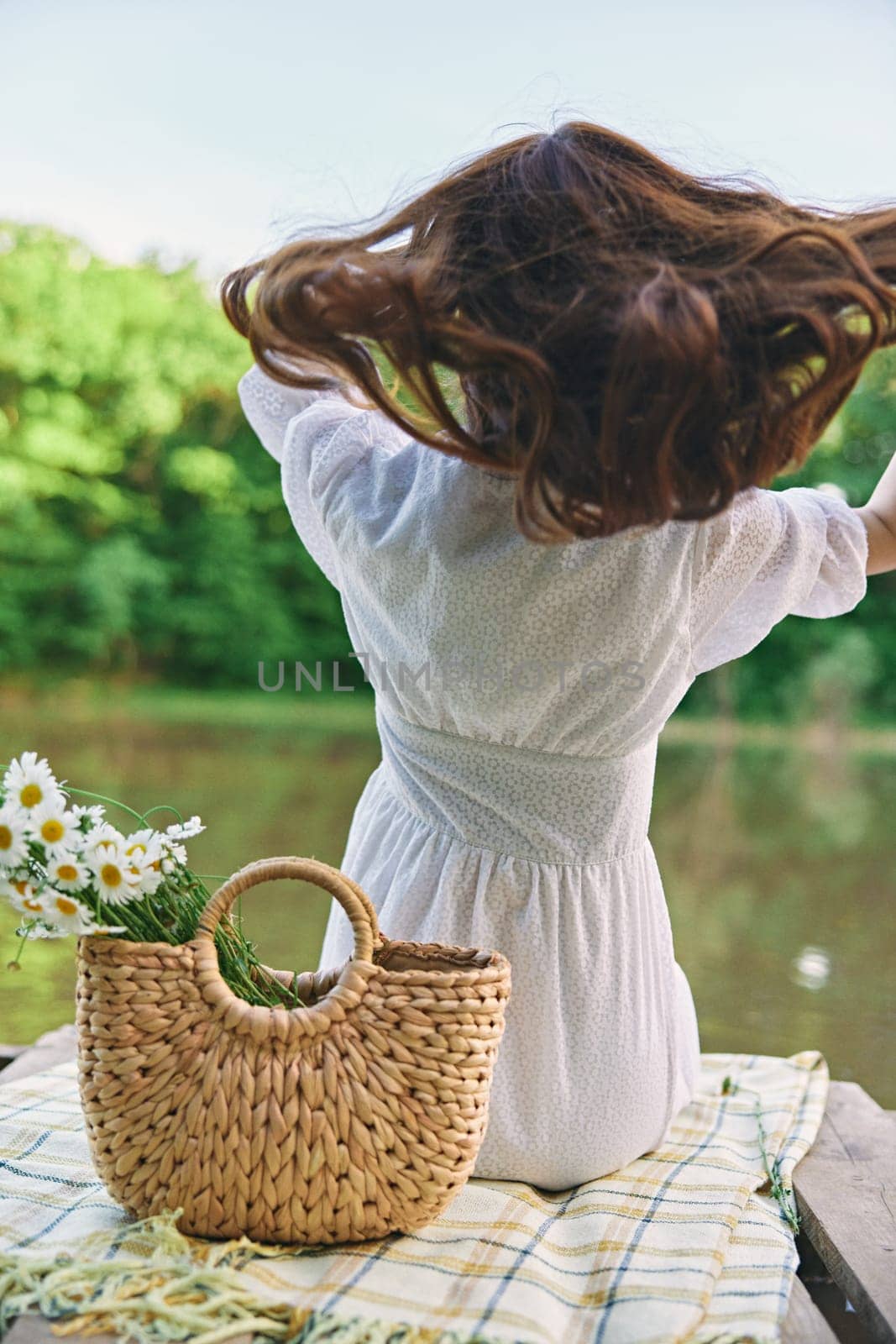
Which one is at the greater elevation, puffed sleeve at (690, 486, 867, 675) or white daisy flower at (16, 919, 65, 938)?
puffed sleeve at (690, 486, 867, 675)

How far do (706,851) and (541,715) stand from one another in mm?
3341

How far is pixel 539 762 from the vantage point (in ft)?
3.24

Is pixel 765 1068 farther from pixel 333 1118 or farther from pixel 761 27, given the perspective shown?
pixel 761 27

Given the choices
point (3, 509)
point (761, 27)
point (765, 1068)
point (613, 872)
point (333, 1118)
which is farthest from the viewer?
point (761, 27)

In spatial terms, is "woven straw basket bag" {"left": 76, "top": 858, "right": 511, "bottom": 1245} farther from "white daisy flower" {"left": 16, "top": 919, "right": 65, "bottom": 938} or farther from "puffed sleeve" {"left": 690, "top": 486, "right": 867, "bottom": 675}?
"puffed sleeve" {"left": 690, "top": 486, "right": 867, "bottom": 675}

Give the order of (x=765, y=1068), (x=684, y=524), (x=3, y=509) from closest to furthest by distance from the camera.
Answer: (x=684, y=524)
(x=765, y=1068)
(x=3, y=509)

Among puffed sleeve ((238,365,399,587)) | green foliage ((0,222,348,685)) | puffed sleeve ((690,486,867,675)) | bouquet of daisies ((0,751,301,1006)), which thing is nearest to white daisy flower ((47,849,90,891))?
bouquet of daisies ((0,751,301,1006))

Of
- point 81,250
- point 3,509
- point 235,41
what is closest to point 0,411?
point 3,509

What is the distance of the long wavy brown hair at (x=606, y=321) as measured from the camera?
0.78 meters

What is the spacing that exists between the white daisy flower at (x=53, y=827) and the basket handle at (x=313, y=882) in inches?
4.1

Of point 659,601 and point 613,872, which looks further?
point 613,872

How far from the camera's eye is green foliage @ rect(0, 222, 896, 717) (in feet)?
28.6

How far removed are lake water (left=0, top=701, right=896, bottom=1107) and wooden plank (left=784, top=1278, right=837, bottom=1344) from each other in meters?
0.40

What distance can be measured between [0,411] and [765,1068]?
28.3 ft
